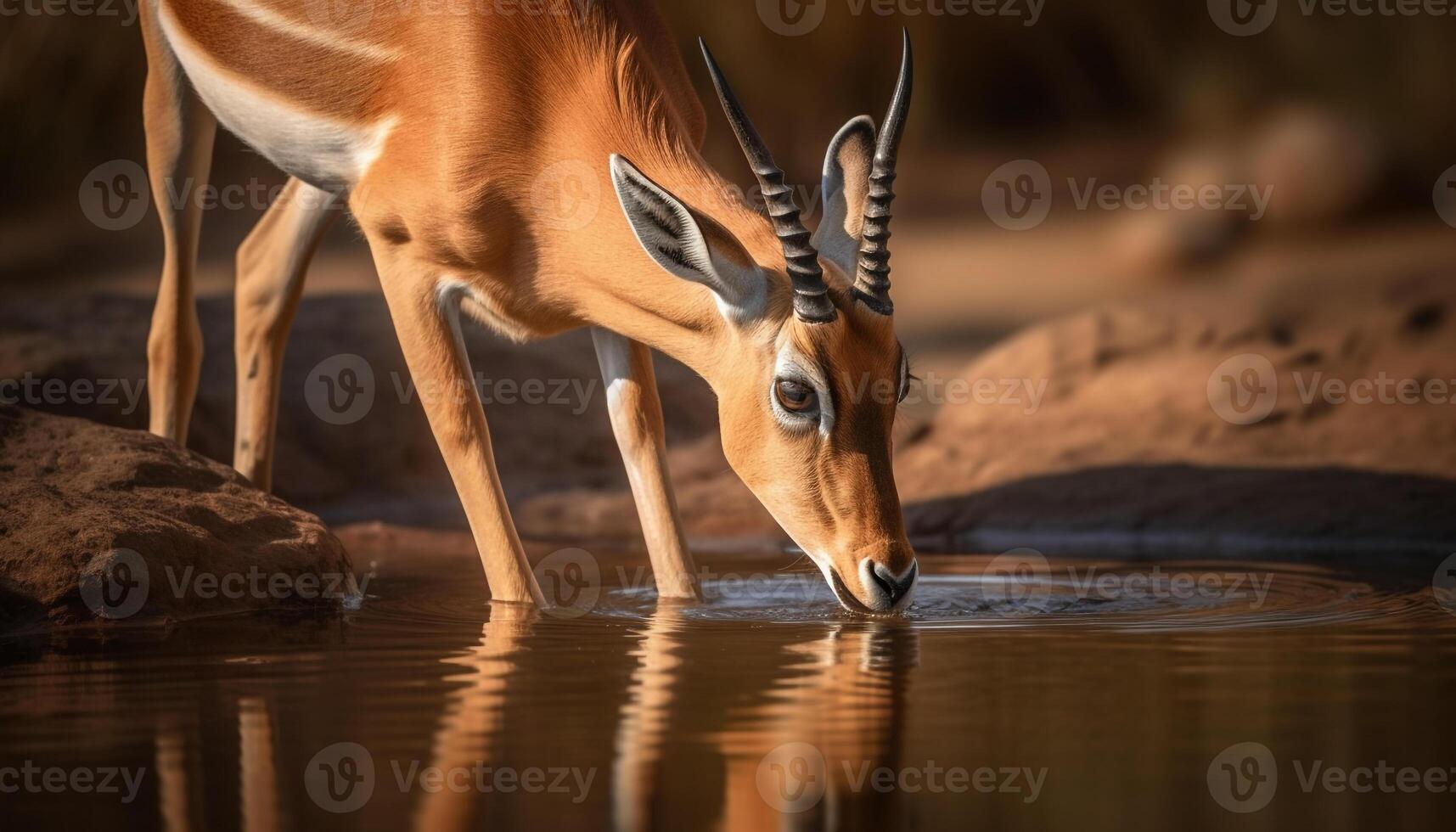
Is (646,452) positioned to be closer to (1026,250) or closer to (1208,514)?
(1208,514)

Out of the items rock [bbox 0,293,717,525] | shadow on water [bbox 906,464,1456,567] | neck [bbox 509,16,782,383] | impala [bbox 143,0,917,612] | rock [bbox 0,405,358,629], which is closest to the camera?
impala [bbox 143,0,917,612]

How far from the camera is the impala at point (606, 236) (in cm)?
584

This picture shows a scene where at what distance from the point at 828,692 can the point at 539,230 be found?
101 inches

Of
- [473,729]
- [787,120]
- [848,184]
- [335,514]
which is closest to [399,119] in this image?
[848,184]

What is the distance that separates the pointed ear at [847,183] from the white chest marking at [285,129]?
67.5 inches

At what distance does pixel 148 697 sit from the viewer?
4.75 meters

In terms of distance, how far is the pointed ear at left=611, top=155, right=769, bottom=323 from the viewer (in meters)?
5.77

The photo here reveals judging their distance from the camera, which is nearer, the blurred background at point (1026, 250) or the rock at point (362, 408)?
the blurred background at point (1026, 250)

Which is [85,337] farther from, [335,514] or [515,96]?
[515,96]

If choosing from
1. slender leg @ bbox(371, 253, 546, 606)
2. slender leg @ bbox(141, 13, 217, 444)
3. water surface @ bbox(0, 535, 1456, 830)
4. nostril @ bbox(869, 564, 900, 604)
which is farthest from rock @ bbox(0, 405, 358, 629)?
nostril @ bbox(869, 564, 900, 604)

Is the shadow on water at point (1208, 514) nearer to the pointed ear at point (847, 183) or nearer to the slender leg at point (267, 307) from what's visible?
the pointed ear at point (847, 183)

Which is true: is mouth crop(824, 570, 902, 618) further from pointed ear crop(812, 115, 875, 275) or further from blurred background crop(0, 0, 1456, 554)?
blurred background crop(0, 0, 1456, 554)

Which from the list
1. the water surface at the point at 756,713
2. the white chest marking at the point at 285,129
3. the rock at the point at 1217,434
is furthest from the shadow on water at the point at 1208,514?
the white chest marking at the point at 285,129

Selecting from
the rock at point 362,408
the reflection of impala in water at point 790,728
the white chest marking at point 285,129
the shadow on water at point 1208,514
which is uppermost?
the white chest marking at point 285,129
